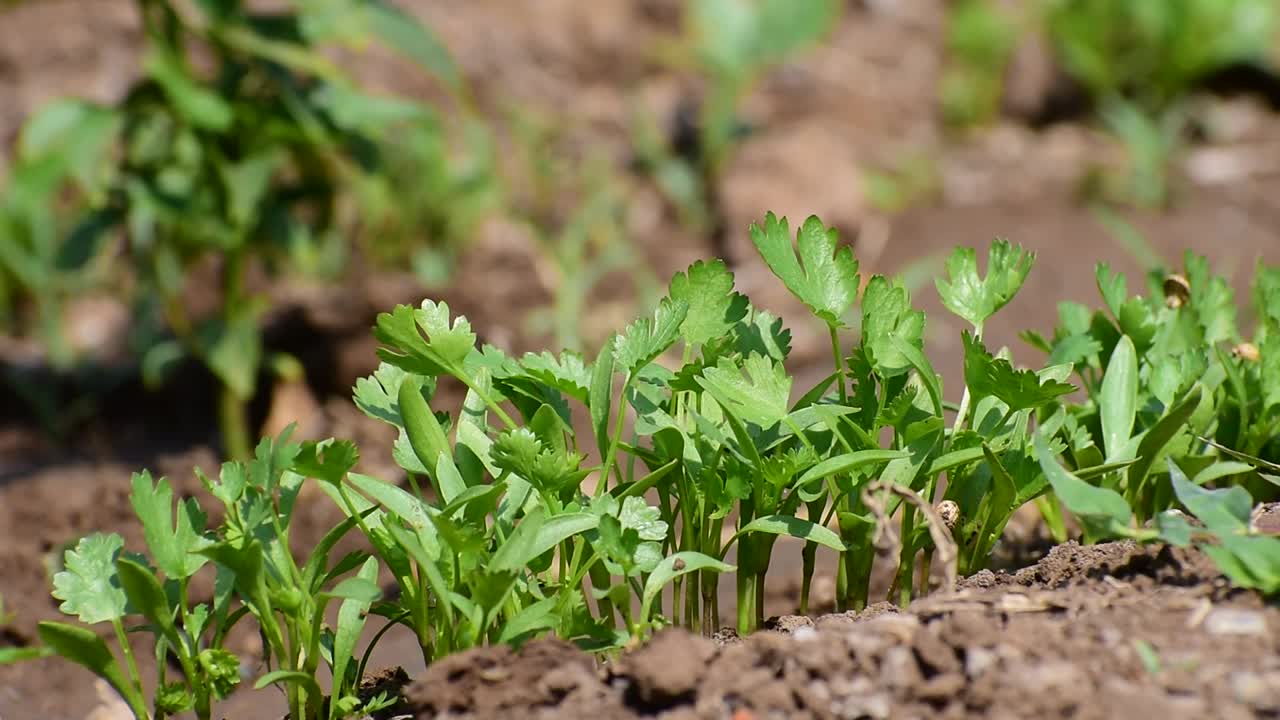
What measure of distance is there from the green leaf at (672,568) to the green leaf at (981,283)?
1.59ft

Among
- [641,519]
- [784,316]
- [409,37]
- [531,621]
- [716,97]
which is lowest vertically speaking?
[531,621]

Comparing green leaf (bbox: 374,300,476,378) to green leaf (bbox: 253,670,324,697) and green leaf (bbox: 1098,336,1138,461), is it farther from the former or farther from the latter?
green leaf (bbox: 1098,336,1138,461)

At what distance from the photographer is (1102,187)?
14.8 ft

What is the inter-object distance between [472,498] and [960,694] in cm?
61

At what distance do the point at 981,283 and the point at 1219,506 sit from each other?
45 centimetres

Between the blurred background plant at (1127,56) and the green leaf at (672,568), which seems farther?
the blurred background plant at (1127,56)

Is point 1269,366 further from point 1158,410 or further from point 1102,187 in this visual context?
point 1102,187

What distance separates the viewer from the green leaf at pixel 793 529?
5.64 ft

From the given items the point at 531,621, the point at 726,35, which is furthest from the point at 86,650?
the point at 726,35

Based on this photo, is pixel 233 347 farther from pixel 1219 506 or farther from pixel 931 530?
pixel 1219 506

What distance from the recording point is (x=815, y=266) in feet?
5.89

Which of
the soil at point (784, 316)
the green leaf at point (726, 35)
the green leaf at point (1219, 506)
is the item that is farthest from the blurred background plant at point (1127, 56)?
the green leaf at point (1219, 506)

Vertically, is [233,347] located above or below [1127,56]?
below

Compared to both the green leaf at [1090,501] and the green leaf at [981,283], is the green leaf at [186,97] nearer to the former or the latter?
the green leaf at [981,283]
